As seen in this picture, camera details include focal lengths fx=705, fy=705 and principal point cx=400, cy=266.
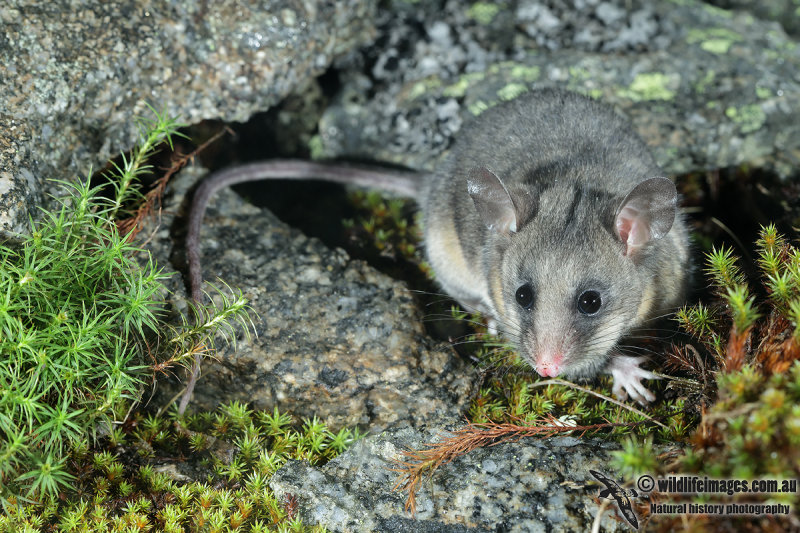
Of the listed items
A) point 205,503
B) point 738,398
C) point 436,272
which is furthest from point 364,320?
point 738,398

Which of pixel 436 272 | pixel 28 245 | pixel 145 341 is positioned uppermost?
pixel 28 245

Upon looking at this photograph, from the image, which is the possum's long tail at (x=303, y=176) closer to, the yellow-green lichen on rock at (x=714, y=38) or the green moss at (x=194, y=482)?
the green moss at (x=194, y=482)

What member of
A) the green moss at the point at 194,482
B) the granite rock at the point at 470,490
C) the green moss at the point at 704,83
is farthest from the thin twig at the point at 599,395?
the green moss at the point at 704,83

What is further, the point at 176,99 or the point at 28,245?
the point at 176,99

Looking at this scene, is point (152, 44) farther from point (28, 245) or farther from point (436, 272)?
point (436, 272)

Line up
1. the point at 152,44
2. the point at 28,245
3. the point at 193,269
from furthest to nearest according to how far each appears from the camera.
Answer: the point at 152,44 < the point at 193,269 < the point at 28,245

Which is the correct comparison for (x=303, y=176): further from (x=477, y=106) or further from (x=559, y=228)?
(x=559, y=228)
